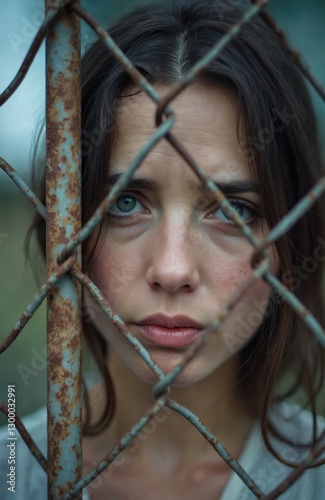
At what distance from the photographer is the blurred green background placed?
5.76 feet

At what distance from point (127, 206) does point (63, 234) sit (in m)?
0.41

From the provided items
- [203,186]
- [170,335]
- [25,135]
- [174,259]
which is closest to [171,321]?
[170,335]

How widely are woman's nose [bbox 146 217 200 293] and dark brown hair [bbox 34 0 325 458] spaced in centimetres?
18

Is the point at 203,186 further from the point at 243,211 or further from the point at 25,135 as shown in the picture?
the point at 25,135

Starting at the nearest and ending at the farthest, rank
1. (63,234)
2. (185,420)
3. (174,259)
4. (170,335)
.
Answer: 1. (63,234)
2. (174,259)
3. (170,335)
4. (185,420)

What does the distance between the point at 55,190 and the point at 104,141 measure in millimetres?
390

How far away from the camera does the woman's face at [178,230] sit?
943 millimetres

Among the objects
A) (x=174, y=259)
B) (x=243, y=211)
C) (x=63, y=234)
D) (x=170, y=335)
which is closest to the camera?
(x=63, y=234)

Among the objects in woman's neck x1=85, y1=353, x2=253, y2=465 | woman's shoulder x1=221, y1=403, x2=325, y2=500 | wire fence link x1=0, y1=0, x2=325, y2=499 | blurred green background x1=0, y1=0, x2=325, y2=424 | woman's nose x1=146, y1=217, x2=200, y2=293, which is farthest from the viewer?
blurred green background x1=0, y1=0, x2=325, y2=424

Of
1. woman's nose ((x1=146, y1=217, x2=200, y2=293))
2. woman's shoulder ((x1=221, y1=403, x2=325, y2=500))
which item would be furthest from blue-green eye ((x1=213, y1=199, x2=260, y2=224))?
woman's shoulder ((x1=221, y1=403, x2=325, y2=500))

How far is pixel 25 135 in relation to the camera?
1.74m

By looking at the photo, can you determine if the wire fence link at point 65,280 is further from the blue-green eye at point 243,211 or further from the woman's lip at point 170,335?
the blue-green eye at point 243,211

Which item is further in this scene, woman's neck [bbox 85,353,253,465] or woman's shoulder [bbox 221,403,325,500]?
woman's neck [bbox 85,353,253,465]

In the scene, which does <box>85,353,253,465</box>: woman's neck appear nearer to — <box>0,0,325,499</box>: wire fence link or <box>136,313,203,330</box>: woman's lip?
<box>136,313,203,330</box>: woman's lip
